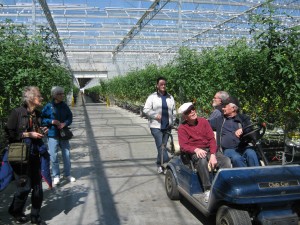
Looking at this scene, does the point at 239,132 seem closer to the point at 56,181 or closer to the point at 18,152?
the point at 18,152

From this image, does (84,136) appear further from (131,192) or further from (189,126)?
(189,126)

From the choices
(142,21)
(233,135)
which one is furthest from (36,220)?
(142,21)

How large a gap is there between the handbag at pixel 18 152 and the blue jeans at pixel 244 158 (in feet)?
7.61

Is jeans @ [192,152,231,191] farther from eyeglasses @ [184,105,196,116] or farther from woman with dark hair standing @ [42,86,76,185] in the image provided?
woman with dark hair standing @ [42,86,76,185]

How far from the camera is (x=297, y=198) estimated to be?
329 centimetres

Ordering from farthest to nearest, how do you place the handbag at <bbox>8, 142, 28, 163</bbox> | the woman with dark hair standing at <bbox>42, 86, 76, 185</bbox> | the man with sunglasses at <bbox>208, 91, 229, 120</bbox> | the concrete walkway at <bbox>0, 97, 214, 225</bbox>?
1. the woman with dark hair standing at <bbox>42, 86, 76, 185</bbox>
2. the man with sunglasses at <bbox>208, 91, 229, 120</bbox>
3. the concrete walkway at <bbox>0, 97, 214, 225</bbox>
4. the handbag at <bbox>8, 142, 28, 163</bbox>

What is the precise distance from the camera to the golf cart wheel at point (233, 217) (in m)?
3.18

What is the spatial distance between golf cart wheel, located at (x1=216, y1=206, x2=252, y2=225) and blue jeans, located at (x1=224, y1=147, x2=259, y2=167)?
0.76 metres

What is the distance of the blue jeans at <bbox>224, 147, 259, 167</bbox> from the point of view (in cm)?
402

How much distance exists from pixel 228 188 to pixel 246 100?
3679 mm

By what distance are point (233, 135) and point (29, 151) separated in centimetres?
246

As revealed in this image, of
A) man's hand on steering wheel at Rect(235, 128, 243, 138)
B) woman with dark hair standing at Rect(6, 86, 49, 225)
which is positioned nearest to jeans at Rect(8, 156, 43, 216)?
woman with dark hair standing at Rect(6, 86, 49, 225)

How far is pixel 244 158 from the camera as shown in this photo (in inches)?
164

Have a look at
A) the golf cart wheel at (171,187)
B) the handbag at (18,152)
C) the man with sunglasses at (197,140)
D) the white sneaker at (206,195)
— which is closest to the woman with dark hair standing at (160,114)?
the golf cart wheel at (171,187)
